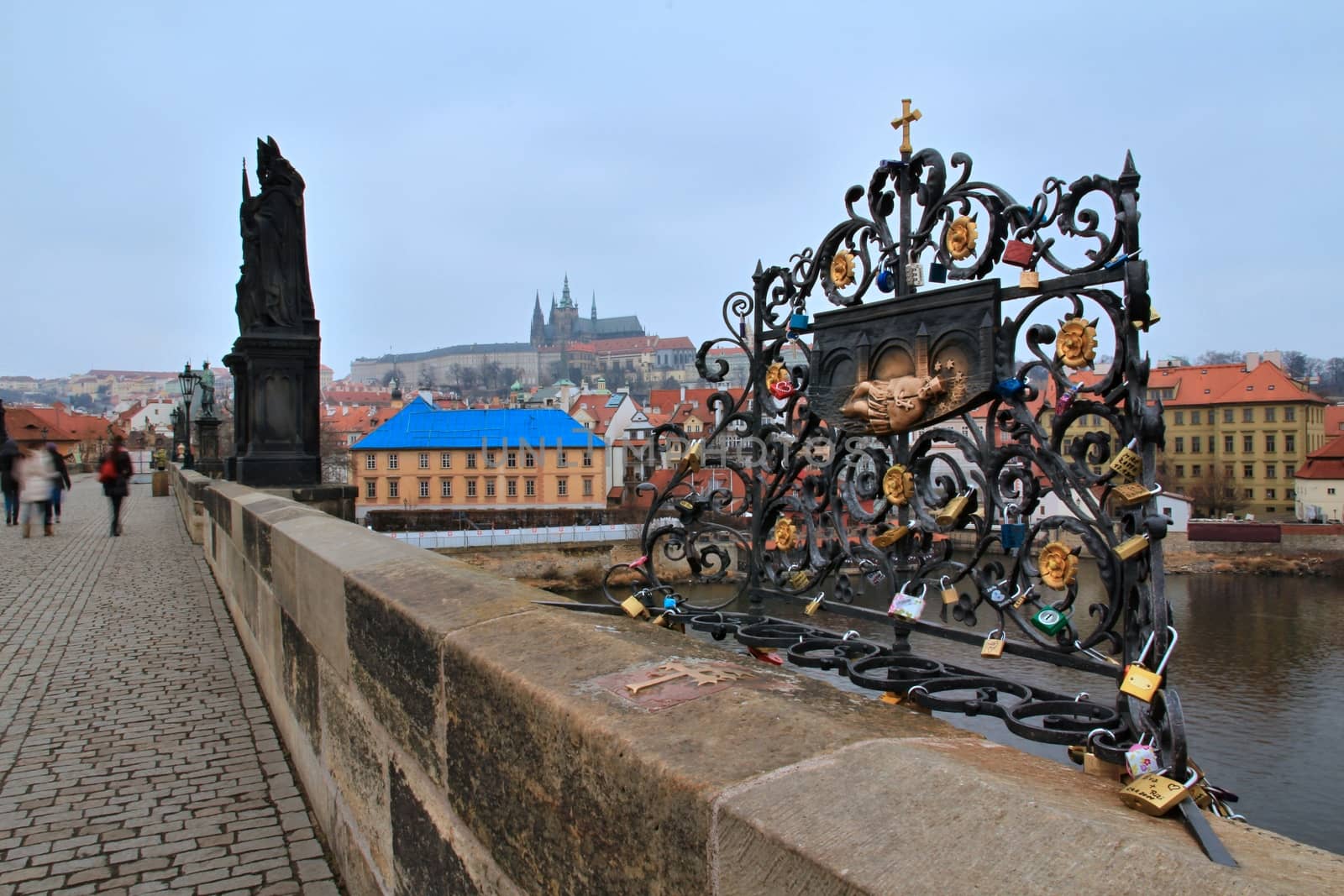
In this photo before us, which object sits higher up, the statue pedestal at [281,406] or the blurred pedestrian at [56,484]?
the statue pedestal at [281,406]

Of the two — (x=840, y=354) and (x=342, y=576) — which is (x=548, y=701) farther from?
(x=840, y=354)

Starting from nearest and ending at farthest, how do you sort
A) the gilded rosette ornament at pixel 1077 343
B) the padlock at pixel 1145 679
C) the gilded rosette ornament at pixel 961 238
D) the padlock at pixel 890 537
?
the padlock at pixel 1145 679
the gilded rosette ornament at pixel 1077 343
the gilded rosette ornament at pixel 961 238
the padlock at pixel 890 537

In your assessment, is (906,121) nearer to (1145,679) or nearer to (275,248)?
(1145,679)

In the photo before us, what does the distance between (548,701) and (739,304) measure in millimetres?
3192

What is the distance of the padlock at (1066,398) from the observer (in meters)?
2.93

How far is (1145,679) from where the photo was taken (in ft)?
7.77

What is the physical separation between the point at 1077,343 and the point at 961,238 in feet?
2.30

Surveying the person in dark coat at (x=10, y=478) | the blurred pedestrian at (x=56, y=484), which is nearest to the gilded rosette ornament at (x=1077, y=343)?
the blurred pedestrian at (x=56, y=484)

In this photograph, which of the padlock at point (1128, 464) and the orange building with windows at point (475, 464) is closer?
the padlock at point (1128, 464)

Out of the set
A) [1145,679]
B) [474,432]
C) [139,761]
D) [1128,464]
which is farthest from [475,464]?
[1145,679]

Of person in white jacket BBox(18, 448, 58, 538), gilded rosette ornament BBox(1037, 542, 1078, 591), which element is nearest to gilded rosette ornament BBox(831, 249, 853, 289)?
gilded rosette ornament BBox(1037, 542, 1078, 591)

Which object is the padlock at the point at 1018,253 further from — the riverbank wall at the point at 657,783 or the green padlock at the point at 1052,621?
the riverbank wall at the point at 657,783

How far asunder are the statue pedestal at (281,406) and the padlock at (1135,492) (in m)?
12.0

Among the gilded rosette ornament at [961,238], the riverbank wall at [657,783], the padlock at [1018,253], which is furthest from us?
the gilded rosette ornament at [961,238]
